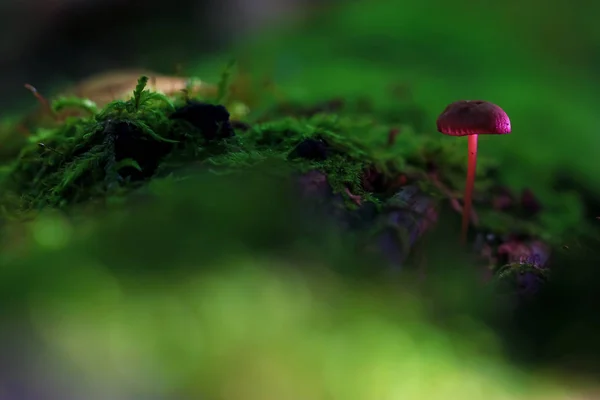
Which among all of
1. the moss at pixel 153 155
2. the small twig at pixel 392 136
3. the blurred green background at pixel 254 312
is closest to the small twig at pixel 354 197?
the moss at pixel 153 155

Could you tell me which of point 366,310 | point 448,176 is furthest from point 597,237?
point 366,310

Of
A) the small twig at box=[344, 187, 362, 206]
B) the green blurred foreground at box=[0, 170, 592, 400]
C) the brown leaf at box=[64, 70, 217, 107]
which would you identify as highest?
the brown leaf at box=[64, 70, 217, 107]

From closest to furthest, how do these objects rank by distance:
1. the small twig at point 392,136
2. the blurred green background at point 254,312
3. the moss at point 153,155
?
the blurred green background at point 254,312, the moss at point 153,155, the small twig at point 392,136

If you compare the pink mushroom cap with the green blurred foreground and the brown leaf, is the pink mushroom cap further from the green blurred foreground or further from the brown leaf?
the brown leaf

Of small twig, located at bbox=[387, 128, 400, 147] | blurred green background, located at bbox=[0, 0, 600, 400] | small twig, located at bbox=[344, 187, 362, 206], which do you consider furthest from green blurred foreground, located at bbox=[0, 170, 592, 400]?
small twig, located at bbox=[387, 128, 400, 147]

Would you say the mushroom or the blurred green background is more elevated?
the mushroom

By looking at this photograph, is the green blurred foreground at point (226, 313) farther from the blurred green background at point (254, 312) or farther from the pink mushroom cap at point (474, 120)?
the pink mushroom cap at point (474, 120)

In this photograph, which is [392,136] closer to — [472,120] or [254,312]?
[472,120]

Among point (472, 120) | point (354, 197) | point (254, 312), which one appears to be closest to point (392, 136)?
point (472, 120)
